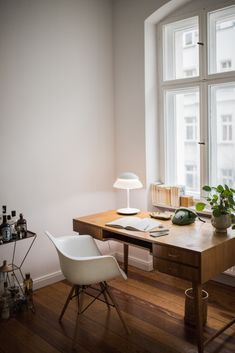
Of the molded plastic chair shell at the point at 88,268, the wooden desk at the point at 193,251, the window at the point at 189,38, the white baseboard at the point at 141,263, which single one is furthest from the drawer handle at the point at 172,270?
the window at the point at 189,38

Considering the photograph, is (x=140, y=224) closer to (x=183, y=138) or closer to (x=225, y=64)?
(x=183, y=138)

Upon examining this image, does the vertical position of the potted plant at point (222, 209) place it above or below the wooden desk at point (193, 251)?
above

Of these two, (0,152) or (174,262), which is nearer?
(174,262)

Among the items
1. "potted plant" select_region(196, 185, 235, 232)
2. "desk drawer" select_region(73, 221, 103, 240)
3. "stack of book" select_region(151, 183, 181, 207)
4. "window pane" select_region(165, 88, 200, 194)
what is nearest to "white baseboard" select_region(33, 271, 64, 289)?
"desk drawer" select_region(73, 221, 103, 240)

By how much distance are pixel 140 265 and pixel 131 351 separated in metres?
1.49

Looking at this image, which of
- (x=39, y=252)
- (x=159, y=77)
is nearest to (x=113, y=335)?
(x=39, y=252)

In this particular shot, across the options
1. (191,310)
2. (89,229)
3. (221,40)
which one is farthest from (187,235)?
Result: (221,40)

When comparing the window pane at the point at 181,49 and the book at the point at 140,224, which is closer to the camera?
the book at the point at 140,224

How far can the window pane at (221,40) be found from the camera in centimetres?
331

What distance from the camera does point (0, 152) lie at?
315 cm

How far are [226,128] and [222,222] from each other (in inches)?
43.9

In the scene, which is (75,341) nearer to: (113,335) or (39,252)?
(113,335)

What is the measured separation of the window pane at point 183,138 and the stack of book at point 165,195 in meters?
0.20

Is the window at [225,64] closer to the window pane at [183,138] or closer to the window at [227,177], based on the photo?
the window pane at [183,138]
